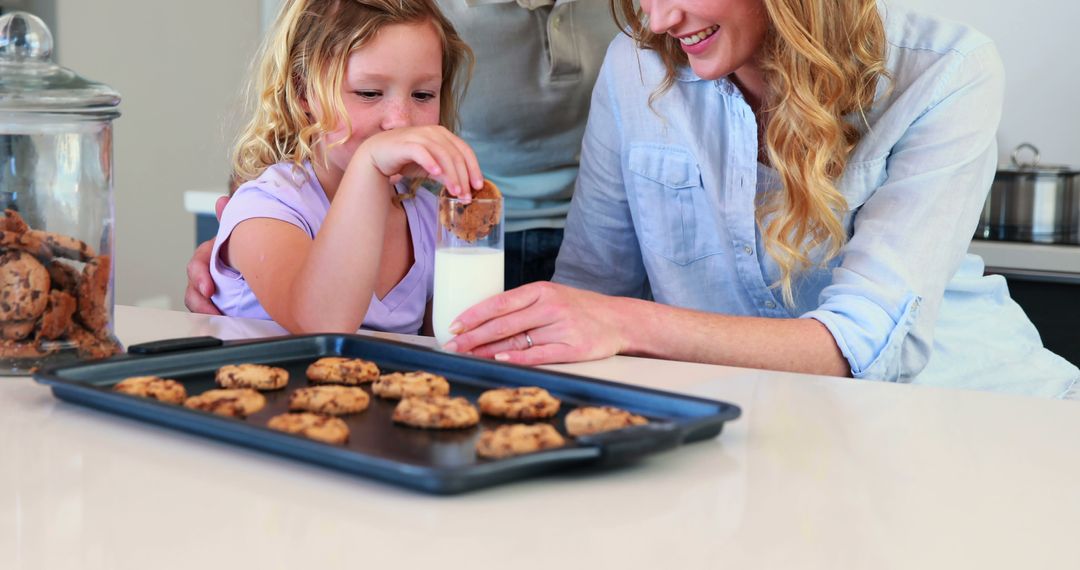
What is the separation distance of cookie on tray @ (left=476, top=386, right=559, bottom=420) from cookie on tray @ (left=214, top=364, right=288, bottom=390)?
181mm

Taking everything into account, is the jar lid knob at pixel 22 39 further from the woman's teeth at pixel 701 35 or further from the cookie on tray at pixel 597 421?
the woman's teeth at pixel 701 35


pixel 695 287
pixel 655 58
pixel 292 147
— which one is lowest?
pixel 695 287

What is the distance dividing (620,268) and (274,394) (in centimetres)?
108

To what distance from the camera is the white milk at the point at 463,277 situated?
1.28m

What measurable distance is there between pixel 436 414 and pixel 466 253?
452 mm

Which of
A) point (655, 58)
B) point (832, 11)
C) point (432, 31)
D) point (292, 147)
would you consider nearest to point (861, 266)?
point (832, 11)

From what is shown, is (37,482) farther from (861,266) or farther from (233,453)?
(861,266)

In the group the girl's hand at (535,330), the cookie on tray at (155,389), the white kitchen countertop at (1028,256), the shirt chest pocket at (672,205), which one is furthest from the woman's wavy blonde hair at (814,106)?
the white kitchen countertop at (1028,256)

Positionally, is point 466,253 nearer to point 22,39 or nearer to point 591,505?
point 22,39

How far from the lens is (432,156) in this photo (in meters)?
1.31

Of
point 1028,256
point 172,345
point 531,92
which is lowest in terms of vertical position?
point 1028,256

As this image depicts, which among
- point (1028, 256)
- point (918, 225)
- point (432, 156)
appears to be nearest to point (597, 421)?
point (432, 156)

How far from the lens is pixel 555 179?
2174mm

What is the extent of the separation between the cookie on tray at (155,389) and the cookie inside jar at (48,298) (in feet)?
0.66
